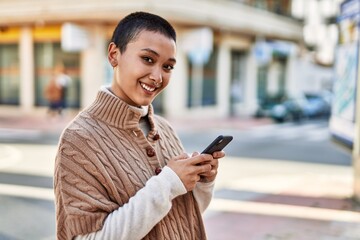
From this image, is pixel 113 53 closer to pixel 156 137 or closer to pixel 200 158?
pixel 156 137

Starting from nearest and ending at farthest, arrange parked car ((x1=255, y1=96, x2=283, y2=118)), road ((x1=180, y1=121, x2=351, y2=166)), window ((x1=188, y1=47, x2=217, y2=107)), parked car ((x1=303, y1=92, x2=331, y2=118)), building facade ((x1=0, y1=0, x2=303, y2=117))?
road ((x1=180, y1=121, x2=351, y2=166)) → building facade ((x1=0, y1=0, x2=303, y2=117)) → window ((x1=188, y1=47, x2=217, y2=107)) → parked car ((x1=255, y1=96, x2=283, y2=118)) → parked car ((x1=303, y1=92, x2=331, y2=118))

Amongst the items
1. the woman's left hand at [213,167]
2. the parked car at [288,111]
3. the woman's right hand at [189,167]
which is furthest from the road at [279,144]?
the woman's right hand at [189,167]

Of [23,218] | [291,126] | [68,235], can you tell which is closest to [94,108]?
[68,235]

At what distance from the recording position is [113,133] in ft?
5.26

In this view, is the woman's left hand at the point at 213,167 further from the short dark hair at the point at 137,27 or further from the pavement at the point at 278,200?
the pavement at the point at 278,200

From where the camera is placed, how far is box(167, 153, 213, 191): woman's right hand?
1569 millimetres

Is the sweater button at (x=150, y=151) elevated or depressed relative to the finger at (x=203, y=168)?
elevated

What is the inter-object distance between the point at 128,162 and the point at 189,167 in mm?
204

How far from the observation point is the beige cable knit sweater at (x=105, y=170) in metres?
1.47

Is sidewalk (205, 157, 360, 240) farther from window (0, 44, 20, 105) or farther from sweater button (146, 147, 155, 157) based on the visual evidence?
window (0, 44, 20, 105)

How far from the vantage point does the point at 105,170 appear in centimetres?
150

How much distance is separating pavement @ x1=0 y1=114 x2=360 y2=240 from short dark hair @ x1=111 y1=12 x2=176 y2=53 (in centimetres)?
389

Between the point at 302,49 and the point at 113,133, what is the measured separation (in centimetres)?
3469

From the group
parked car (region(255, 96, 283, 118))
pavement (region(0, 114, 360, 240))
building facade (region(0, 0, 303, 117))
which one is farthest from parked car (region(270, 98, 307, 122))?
pavement (region(0, 114, 360, 240))
